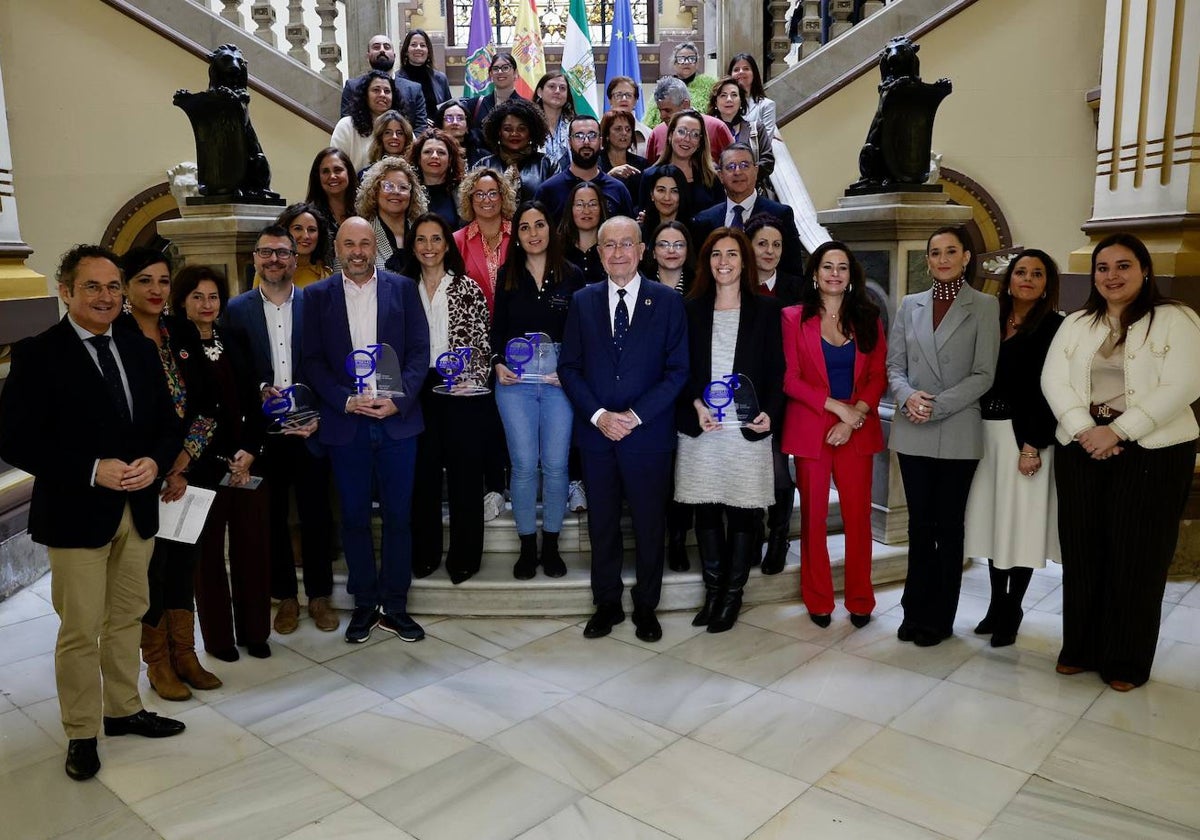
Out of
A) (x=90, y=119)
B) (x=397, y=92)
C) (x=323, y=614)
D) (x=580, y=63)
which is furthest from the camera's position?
(x=580, y=63)

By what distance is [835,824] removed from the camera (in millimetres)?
2889

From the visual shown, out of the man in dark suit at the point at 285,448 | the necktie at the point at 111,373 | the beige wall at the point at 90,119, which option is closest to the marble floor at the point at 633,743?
the man in dark suit at the point at 285,448

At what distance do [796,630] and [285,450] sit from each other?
94.2 inches

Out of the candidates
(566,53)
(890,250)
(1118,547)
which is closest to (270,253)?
(890,250)

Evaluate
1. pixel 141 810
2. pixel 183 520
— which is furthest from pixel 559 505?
pixel 141 810

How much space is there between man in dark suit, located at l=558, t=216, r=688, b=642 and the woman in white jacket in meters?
1.52

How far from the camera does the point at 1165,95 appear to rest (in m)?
4.94

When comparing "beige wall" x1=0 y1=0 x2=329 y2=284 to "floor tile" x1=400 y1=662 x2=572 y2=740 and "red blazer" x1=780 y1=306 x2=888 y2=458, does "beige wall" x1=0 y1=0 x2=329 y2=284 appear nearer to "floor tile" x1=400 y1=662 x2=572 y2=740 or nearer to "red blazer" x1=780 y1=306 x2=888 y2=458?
"red blazer" x1=780 y1=306 x2=888 y2=458

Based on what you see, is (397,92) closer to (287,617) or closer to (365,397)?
(365,397)

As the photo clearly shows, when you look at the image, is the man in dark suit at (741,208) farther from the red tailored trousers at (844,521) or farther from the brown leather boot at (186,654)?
the brown leather boot at (186,654)

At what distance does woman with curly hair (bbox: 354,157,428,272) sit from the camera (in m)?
4.56

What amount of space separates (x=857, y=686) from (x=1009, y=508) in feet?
3.27

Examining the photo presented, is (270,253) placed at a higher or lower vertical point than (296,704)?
higher

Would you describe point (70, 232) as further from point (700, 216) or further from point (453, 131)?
A: point (700, 216)
